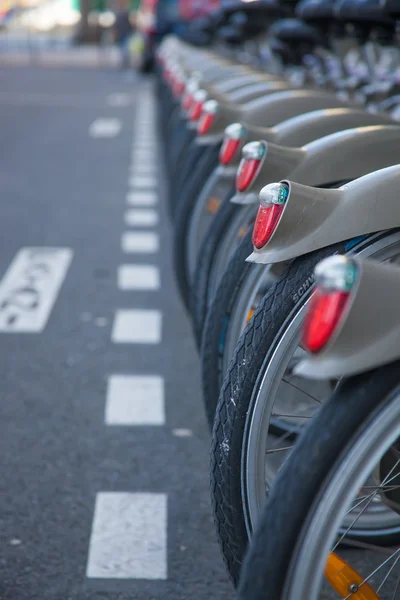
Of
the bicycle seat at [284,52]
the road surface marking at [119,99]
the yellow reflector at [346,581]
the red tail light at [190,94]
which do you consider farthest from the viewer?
the road surface marking at [119,99]

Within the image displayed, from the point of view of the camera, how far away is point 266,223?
183 cm

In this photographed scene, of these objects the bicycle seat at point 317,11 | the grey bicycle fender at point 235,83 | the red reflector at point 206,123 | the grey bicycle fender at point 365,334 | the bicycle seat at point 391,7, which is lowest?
the grey bicycle fender at point 235,83

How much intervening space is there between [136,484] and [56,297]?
1974 millimetres

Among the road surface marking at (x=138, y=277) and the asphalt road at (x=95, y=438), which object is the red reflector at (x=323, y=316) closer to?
the asphalt road at (x=95, y=438)

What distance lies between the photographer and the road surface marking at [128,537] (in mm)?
2252

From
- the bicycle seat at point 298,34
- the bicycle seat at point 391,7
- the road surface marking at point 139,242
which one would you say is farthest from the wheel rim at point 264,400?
the road surface marking at point 139,242

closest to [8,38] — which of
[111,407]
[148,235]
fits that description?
[148,235]

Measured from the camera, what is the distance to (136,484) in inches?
106

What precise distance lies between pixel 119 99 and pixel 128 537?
14.2 metres

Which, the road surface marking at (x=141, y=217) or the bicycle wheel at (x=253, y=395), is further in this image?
the road surface marking at (x=141, y=217)

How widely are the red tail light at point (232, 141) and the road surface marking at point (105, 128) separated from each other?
8162mm

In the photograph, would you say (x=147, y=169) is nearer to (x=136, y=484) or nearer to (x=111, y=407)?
(x=111, y=407)

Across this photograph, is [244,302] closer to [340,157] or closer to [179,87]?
[340,157]

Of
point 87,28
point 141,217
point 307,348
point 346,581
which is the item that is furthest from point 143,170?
point 87,28
